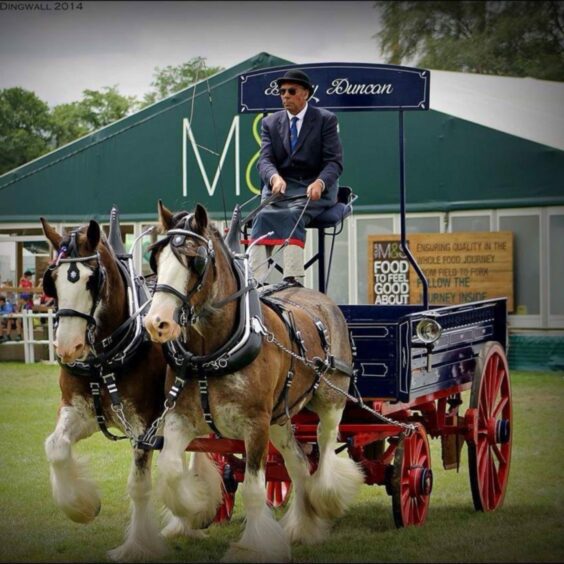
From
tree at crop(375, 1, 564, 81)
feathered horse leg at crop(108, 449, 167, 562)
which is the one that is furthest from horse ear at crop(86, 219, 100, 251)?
tree at crop(375, 1, 564, 81)

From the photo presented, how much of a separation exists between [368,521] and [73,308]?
9.39 feet

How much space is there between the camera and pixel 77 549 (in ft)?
22.4

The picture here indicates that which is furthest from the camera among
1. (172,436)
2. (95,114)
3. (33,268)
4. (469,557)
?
(95,114)

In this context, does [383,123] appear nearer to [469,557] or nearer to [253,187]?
[253,187]

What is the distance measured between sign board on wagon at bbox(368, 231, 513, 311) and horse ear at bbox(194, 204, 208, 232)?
38.5 feet

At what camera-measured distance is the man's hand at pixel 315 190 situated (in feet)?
23.7

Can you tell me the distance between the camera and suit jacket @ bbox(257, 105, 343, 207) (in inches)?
298

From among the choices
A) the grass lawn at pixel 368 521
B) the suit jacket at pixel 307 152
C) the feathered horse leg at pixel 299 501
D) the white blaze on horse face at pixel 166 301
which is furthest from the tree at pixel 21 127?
the white blaze on horse face at pixel 166 301

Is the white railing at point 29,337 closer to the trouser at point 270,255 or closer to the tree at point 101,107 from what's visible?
the trouser at point 270,255

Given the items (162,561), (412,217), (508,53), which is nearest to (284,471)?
(162,561)

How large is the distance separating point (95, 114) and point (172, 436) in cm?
3766

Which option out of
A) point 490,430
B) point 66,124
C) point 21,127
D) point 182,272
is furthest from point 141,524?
Answer: point 66,124

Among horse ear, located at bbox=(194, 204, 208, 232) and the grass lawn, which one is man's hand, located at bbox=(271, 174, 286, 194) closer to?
horse ear, located at bbox=(194, 204, 208, 232)

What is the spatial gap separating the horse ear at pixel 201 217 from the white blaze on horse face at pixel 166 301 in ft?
0.72
